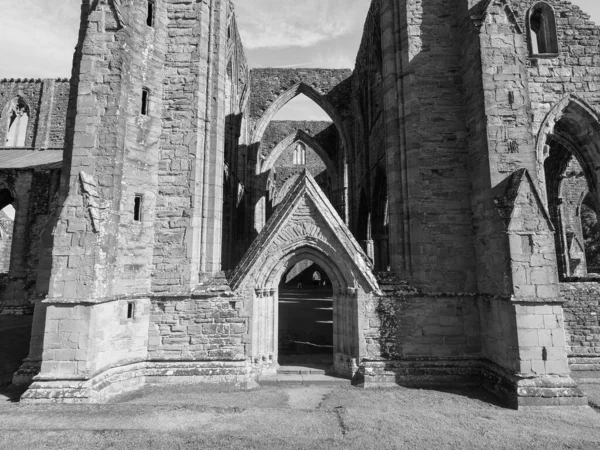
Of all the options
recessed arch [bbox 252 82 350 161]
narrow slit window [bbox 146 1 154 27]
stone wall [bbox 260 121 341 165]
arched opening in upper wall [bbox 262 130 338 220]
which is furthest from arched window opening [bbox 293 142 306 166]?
narrow slit window [bbox 146 1 154 27]

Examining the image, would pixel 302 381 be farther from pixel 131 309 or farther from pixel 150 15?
pixel 150 15

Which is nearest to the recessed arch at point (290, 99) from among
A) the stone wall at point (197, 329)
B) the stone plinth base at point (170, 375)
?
the stone wall at point (197, 329)

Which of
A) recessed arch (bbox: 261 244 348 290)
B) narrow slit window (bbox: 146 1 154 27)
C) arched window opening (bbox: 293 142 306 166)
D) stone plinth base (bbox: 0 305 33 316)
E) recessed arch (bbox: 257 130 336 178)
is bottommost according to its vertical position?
stone plinth base (bbox: 0 305 33 316)

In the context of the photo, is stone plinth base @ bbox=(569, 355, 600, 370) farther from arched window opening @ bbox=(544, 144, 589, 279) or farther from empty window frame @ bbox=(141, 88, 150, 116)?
empty window frame @ bbox=(141, 88, 150, 116)

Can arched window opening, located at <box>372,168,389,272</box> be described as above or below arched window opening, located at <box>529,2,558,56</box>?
below

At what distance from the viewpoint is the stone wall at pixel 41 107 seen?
2138cm

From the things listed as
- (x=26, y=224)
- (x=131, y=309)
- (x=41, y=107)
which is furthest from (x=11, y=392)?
(x=41, y=107)

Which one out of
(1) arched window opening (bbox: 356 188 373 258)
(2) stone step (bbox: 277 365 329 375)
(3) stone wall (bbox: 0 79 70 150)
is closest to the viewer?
(2) stone step (bbox: 277 365 329 375)

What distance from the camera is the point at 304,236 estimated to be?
316 inches

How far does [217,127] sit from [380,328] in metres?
6.51

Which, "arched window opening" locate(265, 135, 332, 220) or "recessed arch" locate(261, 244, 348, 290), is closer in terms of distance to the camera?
"recessed arch" locate(261, 244, 348, 290)

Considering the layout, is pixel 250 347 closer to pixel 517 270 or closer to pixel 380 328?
pixel 380 328

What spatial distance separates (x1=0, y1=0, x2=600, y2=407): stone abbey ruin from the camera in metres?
6.63

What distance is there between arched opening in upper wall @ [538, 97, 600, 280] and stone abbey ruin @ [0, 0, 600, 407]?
31cm
